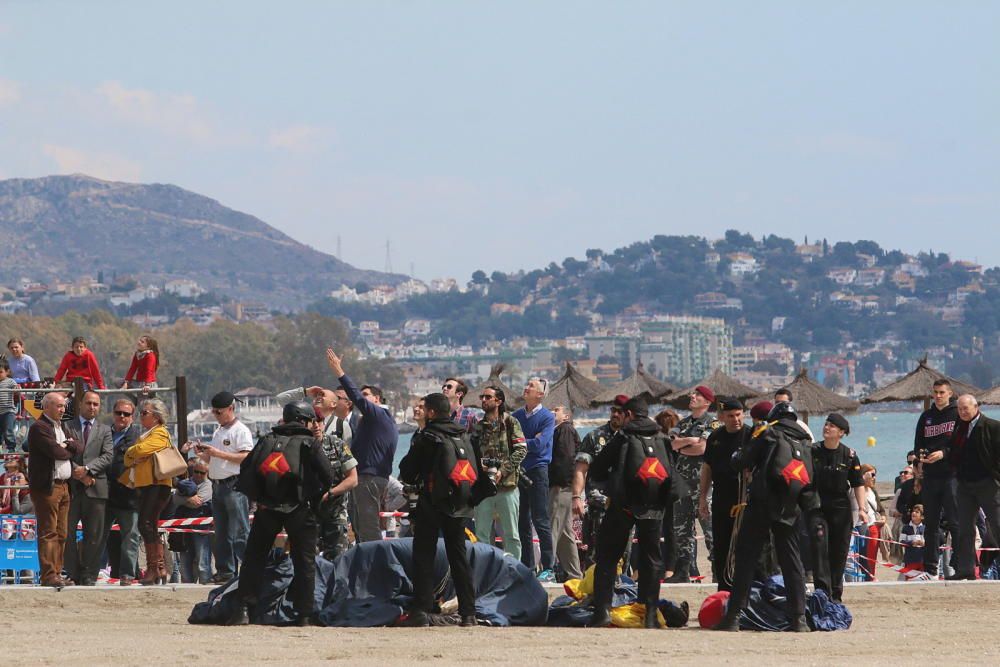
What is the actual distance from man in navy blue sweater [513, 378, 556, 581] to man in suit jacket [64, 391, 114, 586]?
117 inches

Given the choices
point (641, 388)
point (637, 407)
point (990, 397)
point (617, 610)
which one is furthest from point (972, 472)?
point (641, 388)

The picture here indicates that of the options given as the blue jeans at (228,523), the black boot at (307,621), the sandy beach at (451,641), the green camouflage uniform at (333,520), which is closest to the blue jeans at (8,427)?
the blue jeans at (228,523)

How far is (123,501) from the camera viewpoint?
38.5 ft

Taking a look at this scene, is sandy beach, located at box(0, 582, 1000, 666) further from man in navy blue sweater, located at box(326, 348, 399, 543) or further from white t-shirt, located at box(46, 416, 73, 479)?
man in navy blue sweater, located at box(326, 348, 399, 543)

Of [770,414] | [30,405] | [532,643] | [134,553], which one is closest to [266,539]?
[532,643]

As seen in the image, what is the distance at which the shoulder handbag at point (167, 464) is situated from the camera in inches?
456

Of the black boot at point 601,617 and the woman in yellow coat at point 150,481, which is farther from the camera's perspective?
the woman in yellow coat at point 150,481

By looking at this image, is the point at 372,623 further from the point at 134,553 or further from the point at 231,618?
the point at 134,553

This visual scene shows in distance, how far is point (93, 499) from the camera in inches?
454

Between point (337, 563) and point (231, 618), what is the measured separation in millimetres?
731

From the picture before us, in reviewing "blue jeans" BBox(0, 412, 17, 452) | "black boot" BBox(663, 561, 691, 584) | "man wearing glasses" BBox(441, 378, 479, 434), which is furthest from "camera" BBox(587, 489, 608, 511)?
"blue jeans" BBox(0, 412, 17, 452)

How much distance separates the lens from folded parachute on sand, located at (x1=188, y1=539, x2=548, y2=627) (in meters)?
9.88

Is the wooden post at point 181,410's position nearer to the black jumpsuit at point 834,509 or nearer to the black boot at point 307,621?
the black boot at point 307,621

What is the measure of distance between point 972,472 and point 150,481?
590 centimetres
